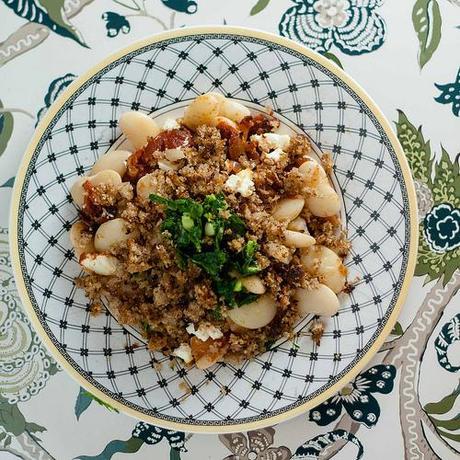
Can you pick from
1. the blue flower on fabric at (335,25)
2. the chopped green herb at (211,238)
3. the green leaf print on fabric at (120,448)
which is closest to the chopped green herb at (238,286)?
the chopped green herb at (211,238)

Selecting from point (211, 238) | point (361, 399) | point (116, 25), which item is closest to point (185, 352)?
point (211, 238)

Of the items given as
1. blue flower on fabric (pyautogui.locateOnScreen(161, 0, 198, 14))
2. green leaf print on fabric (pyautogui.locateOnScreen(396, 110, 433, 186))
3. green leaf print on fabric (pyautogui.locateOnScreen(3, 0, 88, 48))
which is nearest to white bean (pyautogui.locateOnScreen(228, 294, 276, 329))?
green leaf print on fabric (pyautogui.locateOnScreen(396, 110, 433, 186))

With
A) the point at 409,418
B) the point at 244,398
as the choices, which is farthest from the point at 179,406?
the point at 409,418

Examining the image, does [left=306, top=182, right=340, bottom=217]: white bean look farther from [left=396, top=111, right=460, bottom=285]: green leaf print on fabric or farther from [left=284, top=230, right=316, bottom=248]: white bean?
[left=396, top=111, right=460, bottom=285]: green leaf print on fabric

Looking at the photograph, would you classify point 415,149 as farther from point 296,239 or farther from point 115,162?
point 115,162

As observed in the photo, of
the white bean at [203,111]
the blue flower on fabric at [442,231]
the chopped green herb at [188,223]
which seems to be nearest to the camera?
the chopped green herb at [188,223]

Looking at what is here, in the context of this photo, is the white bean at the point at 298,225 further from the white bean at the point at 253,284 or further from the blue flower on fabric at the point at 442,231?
the blue flower on fabric at the point at 442,231

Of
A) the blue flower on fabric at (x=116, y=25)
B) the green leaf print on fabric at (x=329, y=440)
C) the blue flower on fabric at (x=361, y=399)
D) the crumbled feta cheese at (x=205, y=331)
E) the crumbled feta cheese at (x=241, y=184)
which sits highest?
the blue flower on fabric at (x=116, y=25)
